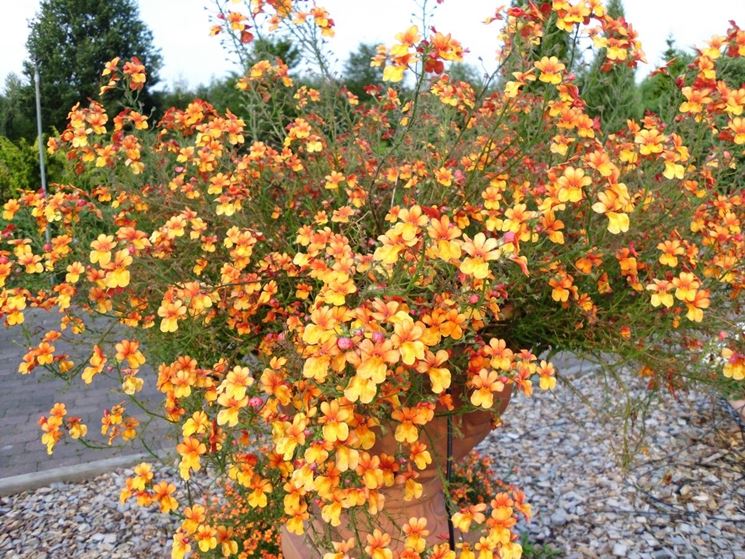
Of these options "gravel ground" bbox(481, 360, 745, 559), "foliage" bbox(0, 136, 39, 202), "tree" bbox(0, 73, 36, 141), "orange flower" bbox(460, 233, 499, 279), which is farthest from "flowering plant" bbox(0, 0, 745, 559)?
"tree" bbox(0, 73, 36, 141)

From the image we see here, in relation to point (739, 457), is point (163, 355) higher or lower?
higher

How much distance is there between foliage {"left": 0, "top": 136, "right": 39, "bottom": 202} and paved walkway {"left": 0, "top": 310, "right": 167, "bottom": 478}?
3655 millimetres

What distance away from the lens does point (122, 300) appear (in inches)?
81.4

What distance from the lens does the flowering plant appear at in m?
1.29

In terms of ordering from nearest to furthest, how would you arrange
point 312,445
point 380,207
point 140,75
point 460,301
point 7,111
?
point 312,445, point 460,301, point 380,207, point 140,75, point 7,111

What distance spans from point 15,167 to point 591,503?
803 centimetres

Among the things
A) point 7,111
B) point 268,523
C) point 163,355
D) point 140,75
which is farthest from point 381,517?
point 7,111

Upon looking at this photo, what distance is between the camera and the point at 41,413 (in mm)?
4074

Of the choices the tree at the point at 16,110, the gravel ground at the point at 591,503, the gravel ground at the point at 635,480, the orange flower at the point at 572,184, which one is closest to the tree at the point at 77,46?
the tree at the point at 16,110

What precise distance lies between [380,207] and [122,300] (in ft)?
2.83

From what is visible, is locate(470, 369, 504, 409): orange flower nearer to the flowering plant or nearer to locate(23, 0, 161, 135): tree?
the flowering plant

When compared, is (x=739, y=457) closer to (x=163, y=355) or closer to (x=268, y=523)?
(x=268, y=523)

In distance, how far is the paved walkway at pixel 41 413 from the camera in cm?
348

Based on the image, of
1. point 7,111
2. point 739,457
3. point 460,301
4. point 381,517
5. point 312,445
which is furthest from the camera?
point 7,111
